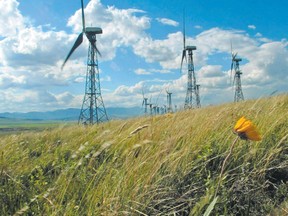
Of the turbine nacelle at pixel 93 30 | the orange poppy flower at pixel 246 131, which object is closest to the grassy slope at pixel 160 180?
the orange poppy flower at pixel 246 131

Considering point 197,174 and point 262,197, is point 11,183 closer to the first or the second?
point 197,174

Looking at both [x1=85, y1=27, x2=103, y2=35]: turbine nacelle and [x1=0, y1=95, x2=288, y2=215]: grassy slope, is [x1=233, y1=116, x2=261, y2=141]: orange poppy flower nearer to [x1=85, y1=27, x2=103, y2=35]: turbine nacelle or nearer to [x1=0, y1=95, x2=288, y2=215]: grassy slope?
[x1=0, y1=95, x2=288, y2=215]: grassy slope

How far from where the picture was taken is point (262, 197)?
9.95 ft

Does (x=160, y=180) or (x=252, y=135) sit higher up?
(x=252, y=135)

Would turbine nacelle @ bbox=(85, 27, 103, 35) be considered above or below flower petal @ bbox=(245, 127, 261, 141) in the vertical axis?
above

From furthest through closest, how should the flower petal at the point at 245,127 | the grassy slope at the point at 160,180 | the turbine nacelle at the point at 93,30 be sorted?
1. the turbine nacelle at the point at 93,30
2. the grassy slope at the point at 160,180
3. the flower petal at the point at 245,127

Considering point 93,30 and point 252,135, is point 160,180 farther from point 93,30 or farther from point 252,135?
point 93,30

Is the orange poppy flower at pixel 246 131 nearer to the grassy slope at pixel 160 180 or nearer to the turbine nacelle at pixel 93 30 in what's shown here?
the grassy slope at pixel 160 180

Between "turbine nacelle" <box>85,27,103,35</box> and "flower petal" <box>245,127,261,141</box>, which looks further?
"turbine nacelle" <box>85,27,103,35</box>

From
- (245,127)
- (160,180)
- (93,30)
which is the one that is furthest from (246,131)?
(93,30)

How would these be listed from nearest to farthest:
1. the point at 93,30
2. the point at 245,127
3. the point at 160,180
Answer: the point at 245,127
the point at 160,180
the point at 93,30

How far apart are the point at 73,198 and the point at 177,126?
2.39 meters

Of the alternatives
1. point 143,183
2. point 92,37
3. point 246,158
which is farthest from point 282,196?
point 92,37

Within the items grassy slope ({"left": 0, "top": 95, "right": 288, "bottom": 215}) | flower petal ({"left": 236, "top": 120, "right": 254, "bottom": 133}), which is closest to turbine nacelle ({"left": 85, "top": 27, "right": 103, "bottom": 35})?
grassy slope ({"left": 0, "top": 95, "right": 288, "bottom": 215})
